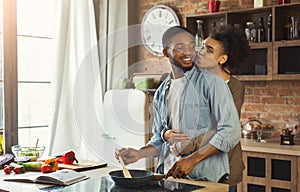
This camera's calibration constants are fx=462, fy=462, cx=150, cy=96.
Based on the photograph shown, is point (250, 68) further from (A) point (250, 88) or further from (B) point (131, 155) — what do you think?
(B) point (131, 155)

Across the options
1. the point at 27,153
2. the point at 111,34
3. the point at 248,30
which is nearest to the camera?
the point at 27,153

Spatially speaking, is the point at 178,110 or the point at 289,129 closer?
the point at 178,110

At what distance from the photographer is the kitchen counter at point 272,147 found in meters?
3.56

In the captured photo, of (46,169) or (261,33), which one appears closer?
(46,169)

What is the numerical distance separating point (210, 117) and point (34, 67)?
2813 mm

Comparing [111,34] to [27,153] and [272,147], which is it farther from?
[27,153]

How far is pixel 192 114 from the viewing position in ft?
7.80

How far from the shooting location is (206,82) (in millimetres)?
2402

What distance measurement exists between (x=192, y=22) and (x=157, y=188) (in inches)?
107

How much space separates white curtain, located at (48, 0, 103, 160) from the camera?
4730 mm

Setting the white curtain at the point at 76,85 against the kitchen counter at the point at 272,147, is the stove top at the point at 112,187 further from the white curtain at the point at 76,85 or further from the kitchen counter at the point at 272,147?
the white curtain at the point at 76,85

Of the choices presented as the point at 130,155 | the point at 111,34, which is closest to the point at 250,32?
the point at 111,34

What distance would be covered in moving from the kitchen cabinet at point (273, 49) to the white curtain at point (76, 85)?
1.49 meters

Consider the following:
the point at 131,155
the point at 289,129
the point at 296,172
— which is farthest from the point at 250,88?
the point at 131,155
